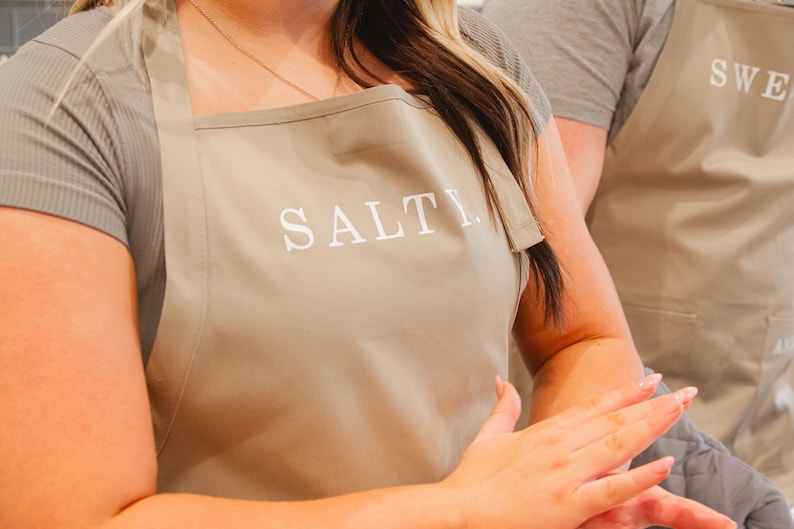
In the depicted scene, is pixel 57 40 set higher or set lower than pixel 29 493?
higher

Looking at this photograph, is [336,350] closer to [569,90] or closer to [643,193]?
[569,90]

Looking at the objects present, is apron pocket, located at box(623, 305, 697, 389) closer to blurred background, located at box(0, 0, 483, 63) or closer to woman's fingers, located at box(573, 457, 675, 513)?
woman's fingers, located at box(573, 457, 675, 513)

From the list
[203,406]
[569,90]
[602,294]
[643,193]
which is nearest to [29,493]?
[203,406]

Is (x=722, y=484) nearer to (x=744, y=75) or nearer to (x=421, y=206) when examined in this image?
(x=421, y=206)

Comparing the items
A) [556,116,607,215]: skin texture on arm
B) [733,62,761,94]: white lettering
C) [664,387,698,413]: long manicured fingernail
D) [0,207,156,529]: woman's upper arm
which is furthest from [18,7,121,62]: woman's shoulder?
[733,62,761,94]: white lettering

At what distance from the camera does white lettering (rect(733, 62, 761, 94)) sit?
1.43 metres

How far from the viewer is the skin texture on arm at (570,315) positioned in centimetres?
113

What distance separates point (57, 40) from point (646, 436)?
25.2 inches

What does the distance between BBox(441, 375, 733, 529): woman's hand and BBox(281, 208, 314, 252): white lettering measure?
0.24 m

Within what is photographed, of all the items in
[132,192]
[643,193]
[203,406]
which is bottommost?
[643,193]

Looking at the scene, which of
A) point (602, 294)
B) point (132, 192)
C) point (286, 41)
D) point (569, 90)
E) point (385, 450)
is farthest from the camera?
point (569, 90)

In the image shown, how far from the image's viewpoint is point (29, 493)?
0.71m

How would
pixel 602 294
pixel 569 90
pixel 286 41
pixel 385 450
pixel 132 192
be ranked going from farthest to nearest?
1. pixel 569 90
2. pixel 602 294
3. pixel 286 41
4. pixel 385 450
5. pixel 132 192

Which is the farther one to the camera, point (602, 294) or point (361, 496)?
point (602, 294)
